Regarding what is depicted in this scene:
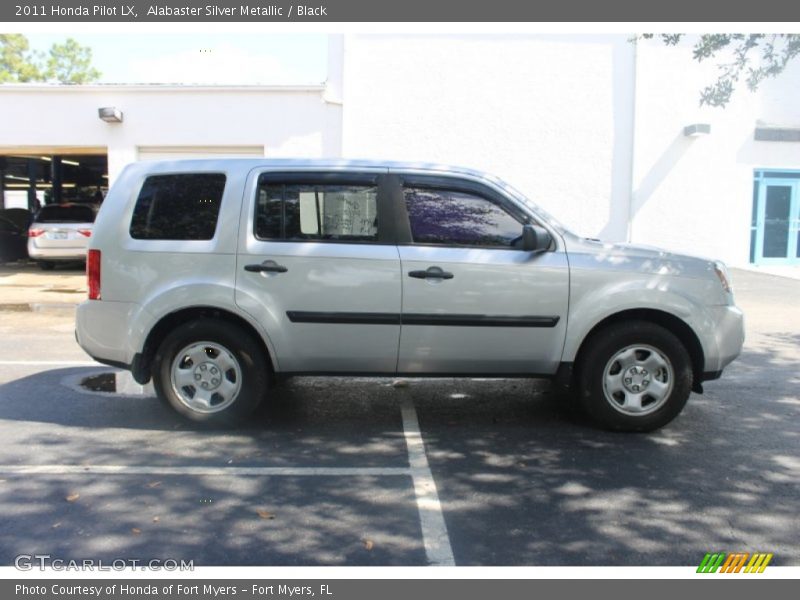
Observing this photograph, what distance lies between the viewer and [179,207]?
18.0ft

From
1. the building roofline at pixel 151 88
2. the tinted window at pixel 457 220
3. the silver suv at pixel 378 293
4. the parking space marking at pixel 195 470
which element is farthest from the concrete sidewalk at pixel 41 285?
the tinted window at pixel 457 220

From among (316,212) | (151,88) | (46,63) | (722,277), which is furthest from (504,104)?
(46,63)

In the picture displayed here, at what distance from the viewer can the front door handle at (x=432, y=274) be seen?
5.26m

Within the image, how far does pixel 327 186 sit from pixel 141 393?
264 cm

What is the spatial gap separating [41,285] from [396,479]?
496 inches

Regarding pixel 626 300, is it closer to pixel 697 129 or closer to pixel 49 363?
pixel 49 363

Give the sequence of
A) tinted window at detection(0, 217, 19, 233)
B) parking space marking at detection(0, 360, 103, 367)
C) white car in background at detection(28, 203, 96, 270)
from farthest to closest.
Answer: tinted window at detection(0, 217, 19, 233), white car in background at detection(28, 203, 96, 270), parking space marking at detection(0, 360, 103, 367)

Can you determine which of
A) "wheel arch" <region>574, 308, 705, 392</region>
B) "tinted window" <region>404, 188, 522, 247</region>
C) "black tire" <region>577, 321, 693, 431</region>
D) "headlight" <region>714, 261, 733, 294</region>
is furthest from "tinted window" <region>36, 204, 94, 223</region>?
"headlight" <region>714, 261, 733, 294</region>

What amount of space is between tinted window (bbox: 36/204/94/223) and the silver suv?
12.7 metres

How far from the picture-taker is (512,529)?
152 inches

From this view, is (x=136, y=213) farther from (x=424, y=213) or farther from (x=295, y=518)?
(x=295, y=518)

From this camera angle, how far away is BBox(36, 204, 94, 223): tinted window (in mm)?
16981

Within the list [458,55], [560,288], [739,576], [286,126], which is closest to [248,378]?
[560,288]

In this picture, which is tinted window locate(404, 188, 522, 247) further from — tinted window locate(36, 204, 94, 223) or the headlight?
tinted window locate(36, 204, 94, 223)
